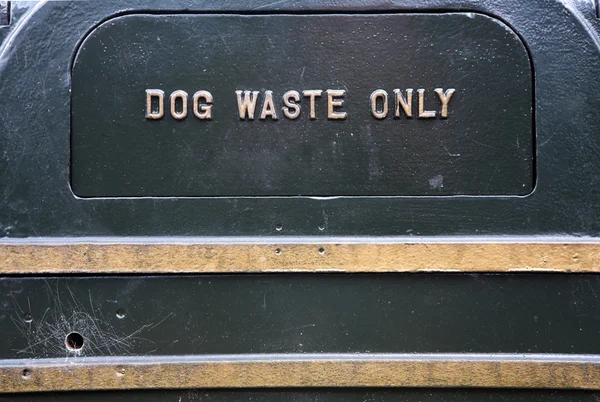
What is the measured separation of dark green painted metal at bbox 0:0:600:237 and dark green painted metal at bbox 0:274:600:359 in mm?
157

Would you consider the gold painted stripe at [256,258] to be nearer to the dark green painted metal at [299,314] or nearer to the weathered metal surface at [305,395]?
the dark green painted metal at [299,314]

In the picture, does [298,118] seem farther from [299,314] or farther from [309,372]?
[309,372]

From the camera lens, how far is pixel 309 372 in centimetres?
165

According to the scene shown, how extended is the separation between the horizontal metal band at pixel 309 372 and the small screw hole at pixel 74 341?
42mm

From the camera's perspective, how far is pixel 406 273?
1.67 metres

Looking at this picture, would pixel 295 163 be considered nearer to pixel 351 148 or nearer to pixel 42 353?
pixel 351 148

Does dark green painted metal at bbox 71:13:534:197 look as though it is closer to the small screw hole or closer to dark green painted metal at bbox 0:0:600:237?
dark green painted metal at bbox 0:0:600:237

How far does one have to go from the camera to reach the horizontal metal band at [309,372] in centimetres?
164

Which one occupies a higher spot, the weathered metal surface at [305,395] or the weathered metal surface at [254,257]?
the weathered metal surface at [254,257]

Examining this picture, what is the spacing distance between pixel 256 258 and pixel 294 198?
0.22 meters

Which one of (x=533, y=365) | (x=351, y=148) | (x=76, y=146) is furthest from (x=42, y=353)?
(x=533, y=365)

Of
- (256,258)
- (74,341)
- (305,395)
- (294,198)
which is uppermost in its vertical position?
(294,198)

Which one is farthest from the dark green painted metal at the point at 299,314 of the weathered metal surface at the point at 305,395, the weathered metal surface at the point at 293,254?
the weathered metal surface at the point at 305,395

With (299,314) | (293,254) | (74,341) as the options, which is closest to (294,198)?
(293,254)
